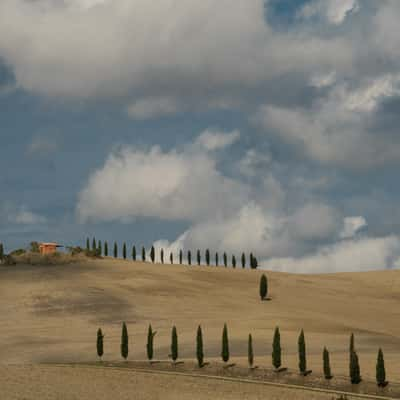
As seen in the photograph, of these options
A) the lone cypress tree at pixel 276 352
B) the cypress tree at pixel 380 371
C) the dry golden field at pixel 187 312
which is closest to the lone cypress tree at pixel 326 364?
the dry golden field at pixel 187 312

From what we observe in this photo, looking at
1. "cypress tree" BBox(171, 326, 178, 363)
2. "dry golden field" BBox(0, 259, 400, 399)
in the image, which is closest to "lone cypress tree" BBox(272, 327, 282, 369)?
"dry golden field" BBox(0, 259, 400, 399)

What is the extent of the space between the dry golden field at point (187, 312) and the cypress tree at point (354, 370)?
2657mm

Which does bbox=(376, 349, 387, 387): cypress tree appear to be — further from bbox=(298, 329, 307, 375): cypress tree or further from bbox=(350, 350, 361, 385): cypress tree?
bbox=(298, 329, 307, 375): cypress tree

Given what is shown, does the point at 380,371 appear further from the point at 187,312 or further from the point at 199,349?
the point at 187,312

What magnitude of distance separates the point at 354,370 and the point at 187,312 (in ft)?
131

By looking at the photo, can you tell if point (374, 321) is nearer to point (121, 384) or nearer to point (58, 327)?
point (58, 327)

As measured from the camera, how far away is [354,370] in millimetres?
56344

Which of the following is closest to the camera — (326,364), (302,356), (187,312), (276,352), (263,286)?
(326,364)

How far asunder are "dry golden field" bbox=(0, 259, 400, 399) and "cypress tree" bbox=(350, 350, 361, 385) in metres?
2.66

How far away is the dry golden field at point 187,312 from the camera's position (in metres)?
71.1

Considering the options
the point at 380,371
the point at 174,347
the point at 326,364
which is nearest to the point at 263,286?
the point at 174,347

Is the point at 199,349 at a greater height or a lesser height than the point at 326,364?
greater

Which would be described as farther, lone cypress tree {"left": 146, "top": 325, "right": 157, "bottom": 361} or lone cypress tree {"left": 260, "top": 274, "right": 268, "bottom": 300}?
lone cypress tree {"left": 260, "top": 274, "right": 268, "bottom": 300}

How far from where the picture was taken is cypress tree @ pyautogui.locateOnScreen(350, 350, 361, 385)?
55969 millimetres
